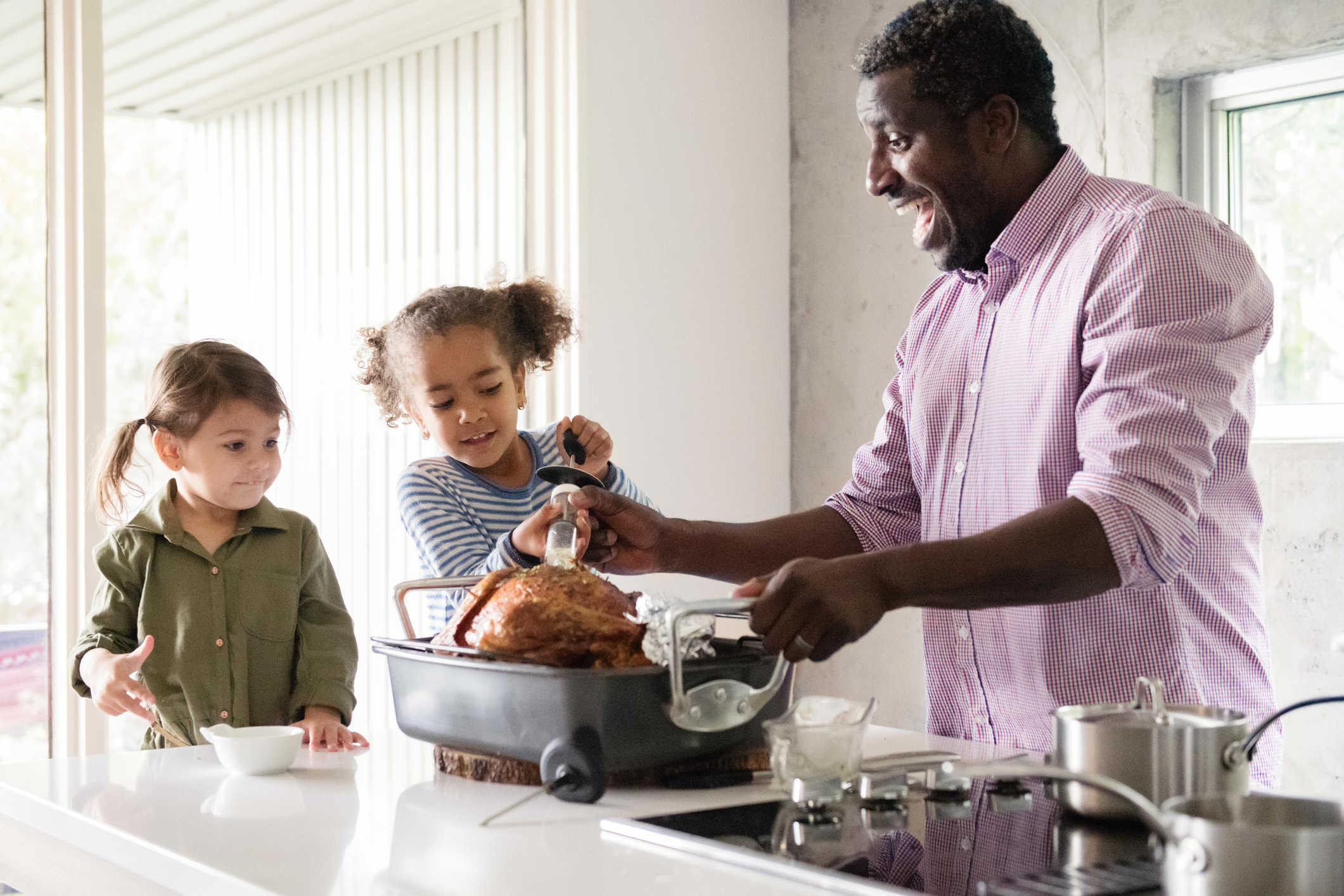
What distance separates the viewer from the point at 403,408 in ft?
7.04

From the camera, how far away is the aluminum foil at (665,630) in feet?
3.41

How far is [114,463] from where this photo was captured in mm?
1984

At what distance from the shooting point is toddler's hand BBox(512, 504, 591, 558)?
1.46 meters

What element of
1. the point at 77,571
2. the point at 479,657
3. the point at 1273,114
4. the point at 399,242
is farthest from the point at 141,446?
the point at 1273,114

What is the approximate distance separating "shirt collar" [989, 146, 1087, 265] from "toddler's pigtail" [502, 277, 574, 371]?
99cm

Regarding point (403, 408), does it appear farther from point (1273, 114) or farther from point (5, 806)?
point (1273, 114)

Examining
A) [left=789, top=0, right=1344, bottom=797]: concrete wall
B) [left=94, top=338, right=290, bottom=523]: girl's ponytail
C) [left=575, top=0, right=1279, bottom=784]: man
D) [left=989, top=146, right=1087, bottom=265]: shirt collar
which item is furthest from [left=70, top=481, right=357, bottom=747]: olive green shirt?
[left=789, top=0, right=1344, bottom=797]: concrete wall

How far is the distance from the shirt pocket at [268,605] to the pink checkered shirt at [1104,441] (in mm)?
928

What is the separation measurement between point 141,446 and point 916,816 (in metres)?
2.17

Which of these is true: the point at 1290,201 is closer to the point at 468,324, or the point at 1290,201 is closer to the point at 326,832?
the point at 468,324

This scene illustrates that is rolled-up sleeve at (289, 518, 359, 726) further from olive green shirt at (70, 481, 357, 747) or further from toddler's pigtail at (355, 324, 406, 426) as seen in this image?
toddler's pigtail at (355, 324, 406, 426)

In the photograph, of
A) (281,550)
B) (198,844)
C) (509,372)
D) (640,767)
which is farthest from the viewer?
(509,372)

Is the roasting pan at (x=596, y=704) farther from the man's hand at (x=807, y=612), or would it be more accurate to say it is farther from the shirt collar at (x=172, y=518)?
the shirt collar at (x=172, y=518)

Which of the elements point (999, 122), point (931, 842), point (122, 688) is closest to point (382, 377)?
point (122, 688)
